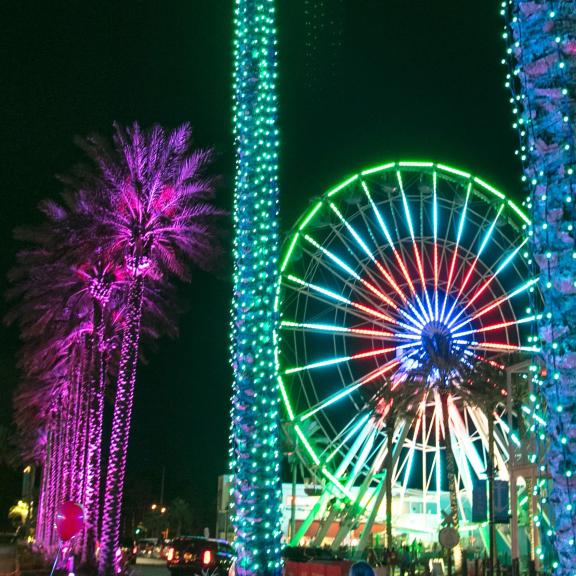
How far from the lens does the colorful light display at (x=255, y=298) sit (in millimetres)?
12430

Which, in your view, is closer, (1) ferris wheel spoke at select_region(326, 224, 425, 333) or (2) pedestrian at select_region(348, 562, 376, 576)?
(2) pedestrian at select_region(348, 562, 376, 576)

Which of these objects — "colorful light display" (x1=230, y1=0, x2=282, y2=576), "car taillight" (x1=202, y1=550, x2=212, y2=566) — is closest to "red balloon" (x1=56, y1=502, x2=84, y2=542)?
"colorful light display" (x1=230, y1=0, x2=282, y2=576)

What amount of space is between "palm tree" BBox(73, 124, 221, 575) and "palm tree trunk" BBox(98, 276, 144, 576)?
0.10 feet

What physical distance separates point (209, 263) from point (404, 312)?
9.16m

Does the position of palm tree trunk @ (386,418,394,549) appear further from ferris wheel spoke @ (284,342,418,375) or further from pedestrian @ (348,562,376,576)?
pedestrian @ (348,562,376,576)

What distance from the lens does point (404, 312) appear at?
32.4 metres

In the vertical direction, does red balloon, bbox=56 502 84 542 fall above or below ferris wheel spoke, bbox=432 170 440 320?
below

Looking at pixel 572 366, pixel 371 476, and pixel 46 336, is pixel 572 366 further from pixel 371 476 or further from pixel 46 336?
pixel 46 336

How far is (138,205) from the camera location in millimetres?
25906

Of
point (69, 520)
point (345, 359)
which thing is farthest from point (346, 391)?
point (69, 520)

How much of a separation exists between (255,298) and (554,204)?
513 cm

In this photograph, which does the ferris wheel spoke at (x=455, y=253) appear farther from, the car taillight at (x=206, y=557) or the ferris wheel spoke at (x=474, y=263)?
the car taillight at (x=206, y=557)

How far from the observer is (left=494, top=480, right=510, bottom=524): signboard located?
738 inches

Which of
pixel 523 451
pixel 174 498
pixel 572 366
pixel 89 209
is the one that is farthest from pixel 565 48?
pixel 174 498
